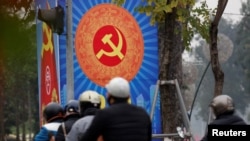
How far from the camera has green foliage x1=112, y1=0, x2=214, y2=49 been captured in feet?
32.5

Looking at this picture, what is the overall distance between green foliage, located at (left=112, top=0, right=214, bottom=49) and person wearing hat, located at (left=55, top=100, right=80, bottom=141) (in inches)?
115

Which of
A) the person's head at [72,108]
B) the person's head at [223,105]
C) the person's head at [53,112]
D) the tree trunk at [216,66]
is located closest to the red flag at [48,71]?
the tree trunk at [216,66]

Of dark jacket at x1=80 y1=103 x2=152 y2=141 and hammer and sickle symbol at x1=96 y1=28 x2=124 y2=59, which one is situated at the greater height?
hammer and sickle symbol at x1=96 y1=28 x2=124 y2=59

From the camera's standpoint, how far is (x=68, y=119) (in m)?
7.14

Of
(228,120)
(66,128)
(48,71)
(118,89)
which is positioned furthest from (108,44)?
(118,89)

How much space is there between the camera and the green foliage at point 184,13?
9.90m

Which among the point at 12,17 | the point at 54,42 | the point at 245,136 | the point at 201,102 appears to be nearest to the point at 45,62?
the point at 54,42

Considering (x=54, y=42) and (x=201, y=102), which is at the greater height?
(x=54, y=42)

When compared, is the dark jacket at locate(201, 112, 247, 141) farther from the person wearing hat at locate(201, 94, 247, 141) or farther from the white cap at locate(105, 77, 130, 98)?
the white cap at locate(105, 77, 130, 98)

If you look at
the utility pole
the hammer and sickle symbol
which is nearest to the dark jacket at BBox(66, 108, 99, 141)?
the utility pole

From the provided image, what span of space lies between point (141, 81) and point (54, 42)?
217cm

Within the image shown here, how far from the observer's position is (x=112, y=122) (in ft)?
17.0

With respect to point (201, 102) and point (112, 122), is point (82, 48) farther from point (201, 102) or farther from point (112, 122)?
point (201, 102)

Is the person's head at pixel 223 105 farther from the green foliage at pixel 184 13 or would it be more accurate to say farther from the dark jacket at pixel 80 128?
the green foliage at pixel 184 13
